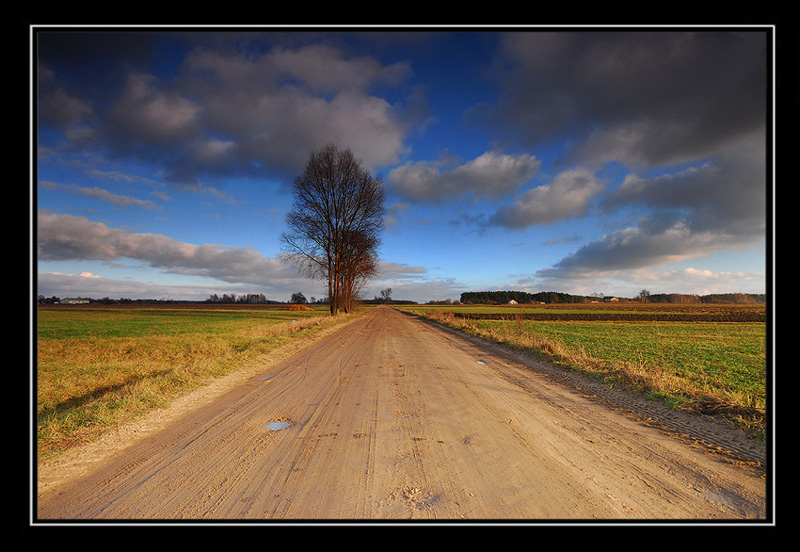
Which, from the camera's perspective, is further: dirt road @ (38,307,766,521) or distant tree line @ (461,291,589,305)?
distant tree line @ (461,291,589,305)

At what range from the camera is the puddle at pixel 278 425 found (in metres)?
4.32

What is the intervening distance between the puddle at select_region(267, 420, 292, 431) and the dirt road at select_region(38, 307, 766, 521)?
39 mm

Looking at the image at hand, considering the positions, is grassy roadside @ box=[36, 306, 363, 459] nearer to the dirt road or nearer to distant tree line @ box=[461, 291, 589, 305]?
the dirt road

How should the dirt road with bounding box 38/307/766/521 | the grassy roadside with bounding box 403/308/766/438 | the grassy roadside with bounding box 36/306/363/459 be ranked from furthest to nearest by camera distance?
the grassy roadside with bounding box 403/308/766/438
the grassy roadside with bounding box 36/306/363/459
the dirt road with bounding box 38/307/766/521

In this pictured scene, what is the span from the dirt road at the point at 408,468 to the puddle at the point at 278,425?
39 mm

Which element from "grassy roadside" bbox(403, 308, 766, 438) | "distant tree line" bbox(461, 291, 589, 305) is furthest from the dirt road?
"distant tree line" bbox(461, 291, 589, 305)

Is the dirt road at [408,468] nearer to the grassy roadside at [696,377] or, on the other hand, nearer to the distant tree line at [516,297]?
the grassy roadside at [696,377]

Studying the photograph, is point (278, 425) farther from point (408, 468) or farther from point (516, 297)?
point (516, 297)

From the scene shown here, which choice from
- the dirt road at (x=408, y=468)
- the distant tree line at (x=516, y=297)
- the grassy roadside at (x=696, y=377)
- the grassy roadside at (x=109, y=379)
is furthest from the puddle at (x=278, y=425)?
the distant tree line at (x=516, y=297)

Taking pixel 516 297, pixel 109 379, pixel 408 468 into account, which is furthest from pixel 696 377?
pixel 516 297

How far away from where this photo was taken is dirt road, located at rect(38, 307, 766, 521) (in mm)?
2492

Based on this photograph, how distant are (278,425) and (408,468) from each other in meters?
2.22
